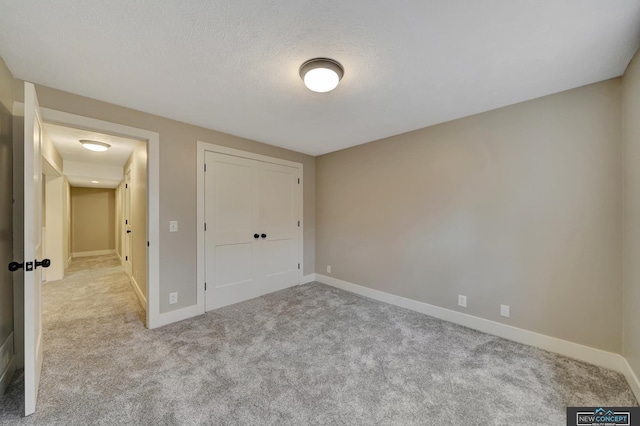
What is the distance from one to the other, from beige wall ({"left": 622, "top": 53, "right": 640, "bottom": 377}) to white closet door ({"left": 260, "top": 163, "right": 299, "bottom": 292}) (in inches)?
140

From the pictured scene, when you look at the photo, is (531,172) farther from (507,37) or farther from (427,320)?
(427,320)

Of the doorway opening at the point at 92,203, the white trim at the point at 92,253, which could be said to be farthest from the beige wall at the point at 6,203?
the white trim at the point at 92,253

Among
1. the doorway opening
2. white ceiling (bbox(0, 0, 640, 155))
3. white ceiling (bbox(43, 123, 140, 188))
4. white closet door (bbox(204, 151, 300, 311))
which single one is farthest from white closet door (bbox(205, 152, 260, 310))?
white ceiling (bbox(43, 123, 140, 188))

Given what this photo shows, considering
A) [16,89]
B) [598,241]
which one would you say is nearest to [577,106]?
[598,241]

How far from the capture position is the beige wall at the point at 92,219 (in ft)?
22.3

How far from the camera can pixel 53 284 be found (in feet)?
13.5

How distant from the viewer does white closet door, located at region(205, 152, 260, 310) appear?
3100 mm

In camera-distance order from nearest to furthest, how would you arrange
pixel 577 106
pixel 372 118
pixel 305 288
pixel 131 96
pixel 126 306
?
pixel 577 106 → pixel 131 96 → pixel 372 118 → pixel 126 306 → pixel 305 288

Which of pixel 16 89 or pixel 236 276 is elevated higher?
pixel 16 89

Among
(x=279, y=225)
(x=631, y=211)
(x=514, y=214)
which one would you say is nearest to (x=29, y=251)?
(x=279, y=225)

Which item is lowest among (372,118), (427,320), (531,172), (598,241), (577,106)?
(427,320)

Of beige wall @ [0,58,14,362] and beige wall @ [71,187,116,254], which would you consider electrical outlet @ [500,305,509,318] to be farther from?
beige wall @ [71,187,116,254]

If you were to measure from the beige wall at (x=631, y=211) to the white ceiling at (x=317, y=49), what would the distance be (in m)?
0.21

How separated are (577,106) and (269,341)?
136 inches
